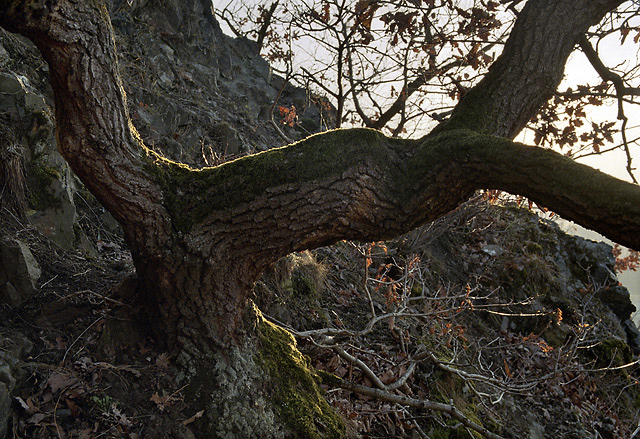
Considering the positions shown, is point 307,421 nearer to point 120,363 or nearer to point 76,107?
point 120,363

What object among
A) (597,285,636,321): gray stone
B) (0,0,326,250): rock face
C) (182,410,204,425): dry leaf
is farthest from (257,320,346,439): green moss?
(597,285,636,321): gray stone

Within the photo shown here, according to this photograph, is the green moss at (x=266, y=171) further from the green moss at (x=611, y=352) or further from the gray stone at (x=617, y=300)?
the gray stone at (x=617, y=300)

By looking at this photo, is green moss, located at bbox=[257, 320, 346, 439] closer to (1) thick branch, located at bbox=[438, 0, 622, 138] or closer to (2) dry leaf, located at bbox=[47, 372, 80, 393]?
(2) dry leaf, located at bbox=[47, 372, 80, 393]

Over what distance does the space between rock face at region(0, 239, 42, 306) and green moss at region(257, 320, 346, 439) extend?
5.83ft

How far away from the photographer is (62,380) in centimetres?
265

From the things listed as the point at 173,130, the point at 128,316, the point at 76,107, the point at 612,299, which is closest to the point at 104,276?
the point at 128,316

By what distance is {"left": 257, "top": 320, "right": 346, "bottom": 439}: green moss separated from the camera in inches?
113

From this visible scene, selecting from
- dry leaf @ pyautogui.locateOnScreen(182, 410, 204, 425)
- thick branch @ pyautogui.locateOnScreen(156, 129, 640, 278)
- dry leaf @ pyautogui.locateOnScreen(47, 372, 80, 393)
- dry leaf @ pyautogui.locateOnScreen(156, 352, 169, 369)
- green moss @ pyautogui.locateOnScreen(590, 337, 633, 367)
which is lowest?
green moss @ pyautogui.locateOnScreen(590, 337, 633, 367)

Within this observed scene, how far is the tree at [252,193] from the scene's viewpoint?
2.45 m

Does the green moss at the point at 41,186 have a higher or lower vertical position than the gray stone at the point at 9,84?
lower

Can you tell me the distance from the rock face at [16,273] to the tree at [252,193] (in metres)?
0.98

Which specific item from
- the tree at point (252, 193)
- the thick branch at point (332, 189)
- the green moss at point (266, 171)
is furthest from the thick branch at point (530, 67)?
the green moss at point (266, 171)

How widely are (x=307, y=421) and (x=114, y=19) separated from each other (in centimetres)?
838

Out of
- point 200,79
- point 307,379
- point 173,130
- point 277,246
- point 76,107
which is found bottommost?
point 307,379
